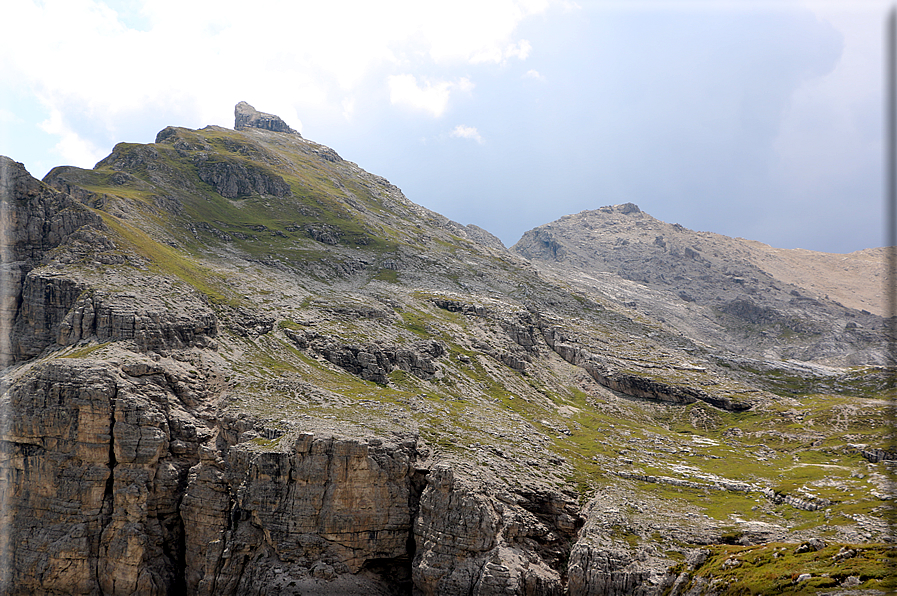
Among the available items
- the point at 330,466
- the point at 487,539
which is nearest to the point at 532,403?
the point at 487,539

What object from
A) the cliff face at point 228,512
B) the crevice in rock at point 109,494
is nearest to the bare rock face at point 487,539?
the cliff face at point 228,512

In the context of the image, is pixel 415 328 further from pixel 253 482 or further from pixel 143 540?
pixel 143 540

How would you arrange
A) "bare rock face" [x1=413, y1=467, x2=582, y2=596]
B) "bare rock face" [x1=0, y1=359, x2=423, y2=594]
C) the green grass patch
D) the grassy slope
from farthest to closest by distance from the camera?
the grassy slope → "bare rock face" [x1=0, y1=359, x2=423, y2=594] → "bare rock face" [x1=413, y1=467, x2=582, y2=596] → the green grass patch

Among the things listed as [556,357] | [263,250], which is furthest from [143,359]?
[556,357]

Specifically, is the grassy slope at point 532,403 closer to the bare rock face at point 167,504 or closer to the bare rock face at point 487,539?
the bare rock face at point 487,539

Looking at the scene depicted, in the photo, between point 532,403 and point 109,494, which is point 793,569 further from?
point 109,494

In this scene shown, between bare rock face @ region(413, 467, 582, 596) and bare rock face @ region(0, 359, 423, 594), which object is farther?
bare rock face @ region(0, 359, 423, 594)

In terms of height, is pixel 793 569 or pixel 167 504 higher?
pixel 793 569

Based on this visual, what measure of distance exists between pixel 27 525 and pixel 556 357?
134782 millimetres

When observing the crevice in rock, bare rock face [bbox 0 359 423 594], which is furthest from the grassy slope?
the crevice in rock

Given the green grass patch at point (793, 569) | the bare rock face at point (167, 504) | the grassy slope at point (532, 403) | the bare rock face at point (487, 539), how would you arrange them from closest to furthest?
the green grass patch at point (793, 569) → the bare rock face at point (487, 539) → the bare rock face at point (167, 504) → the grassy slope at point (532, 403)

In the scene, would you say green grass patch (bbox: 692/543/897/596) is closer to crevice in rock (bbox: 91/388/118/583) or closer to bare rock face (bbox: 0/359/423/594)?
bare rock face (bbox: 0/359/423/594)

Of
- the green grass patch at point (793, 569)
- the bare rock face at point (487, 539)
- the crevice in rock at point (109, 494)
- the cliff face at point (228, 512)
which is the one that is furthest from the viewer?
the crevice in rock at point (109, 494)

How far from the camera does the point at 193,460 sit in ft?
279
